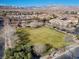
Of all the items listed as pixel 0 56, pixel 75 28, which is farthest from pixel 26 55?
pixel 75 28

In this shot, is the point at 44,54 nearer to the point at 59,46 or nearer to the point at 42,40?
the point at 59,46

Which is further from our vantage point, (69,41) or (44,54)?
(69,41)

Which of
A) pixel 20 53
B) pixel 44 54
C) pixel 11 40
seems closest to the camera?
pixel 20 53

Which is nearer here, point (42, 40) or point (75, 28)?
point (42, 40)

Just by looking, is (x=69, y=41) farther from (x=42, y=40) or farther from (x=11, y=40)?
(x=11, y=40)

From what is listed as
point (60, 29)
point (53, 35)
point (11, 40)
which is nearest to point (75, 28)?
point (60, 29)

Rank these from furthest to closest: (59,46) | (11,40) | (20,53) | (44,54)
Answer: (11,40) → (59,46) → (44,54) → (20,53)
